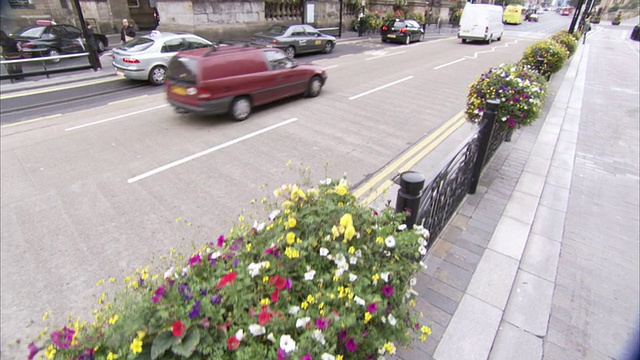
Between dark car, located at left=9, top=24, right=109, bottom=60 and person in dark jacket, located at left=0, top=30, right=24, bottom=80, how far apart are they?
0.22 metres

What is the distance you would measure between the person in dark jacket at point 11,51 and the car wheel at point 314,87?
10642 mm

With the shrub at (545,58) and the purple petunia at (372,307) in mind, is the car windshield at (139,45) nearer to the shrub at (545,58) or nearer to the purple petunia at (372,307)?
the shrub at (545,58)

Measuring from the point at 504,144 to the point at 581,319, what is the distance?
4.13m

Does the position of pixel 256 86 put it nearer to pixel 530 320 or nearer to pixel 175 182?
pixel 175 182

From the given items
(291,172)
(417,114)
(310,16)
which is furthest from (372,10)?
(291,172)

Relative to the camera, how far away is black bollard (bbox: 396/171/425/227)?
248 centimetres

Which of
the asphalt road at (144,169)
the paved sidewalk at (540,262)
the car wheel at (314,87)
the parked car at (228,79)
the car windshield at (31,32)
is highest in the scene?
the car windshield at (31,32)

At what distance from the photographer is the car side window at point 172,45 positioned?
11.8m

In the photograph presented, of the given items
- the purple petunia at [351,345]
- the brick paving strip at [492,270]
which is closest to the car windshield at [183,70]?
the brick paving strip at [492,270]

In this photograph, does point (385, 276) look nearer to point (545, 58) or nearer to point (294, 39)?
point (545, 58)

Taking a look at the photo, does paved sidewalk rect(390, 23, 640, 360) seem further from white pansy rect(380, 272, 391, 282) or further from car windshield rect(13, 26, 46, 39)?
car windshield rect(13, 26, 46, 39)

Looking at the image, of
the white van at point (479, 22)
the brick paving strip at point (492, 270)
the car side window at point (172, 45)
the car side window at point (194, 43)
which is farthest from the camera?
the white van at point (479, 22)

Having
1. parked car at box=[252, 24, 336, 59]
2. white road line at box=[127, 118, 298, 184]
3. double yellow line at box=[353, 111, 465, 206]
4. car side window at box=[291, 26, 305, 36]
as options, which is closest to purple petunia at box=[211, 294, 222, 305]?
double yellow line at box=[353, 111, 465, 206]

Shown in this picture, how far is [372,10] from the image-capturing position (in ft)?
100
